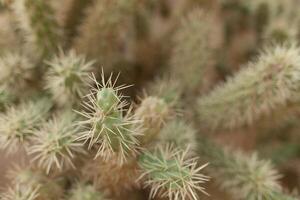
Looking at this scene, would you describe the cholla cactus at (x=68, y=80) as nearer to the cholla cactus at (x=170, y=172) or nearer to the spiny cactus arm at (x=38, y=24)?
the spiny cactus arm at (x=38, y=24)

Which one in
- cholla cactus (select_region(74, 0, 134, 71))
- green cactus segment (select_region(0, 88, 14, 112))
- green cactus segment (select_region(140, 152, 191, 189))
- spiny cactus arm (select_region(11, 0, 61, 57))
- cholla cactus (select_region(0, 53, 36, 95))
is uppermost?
cholla cactus (select_region(74, 0, 134, 71))

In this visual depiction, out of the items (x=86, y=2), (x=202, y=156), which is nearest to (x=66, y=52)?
(x=86, y=2)

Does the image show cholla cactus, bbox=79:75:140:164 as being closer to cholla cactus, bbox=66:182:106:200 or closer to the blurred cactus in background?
the blurred cactus in background

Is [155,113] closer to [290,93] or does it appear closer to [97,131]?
[97,131]

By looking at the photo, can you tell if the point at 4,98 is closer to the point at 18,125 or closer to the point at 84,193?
the point at 18,125

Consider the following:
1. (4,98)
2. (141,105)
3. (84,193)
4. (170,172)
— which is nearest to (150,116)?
(141,105)

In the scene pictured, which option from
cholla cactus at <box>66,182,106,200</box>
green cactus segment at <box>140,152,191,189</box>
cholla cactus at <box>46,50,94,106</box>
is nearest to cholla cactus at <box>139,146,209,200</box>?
green cactus segment at <box>140,152,191,189</box>
